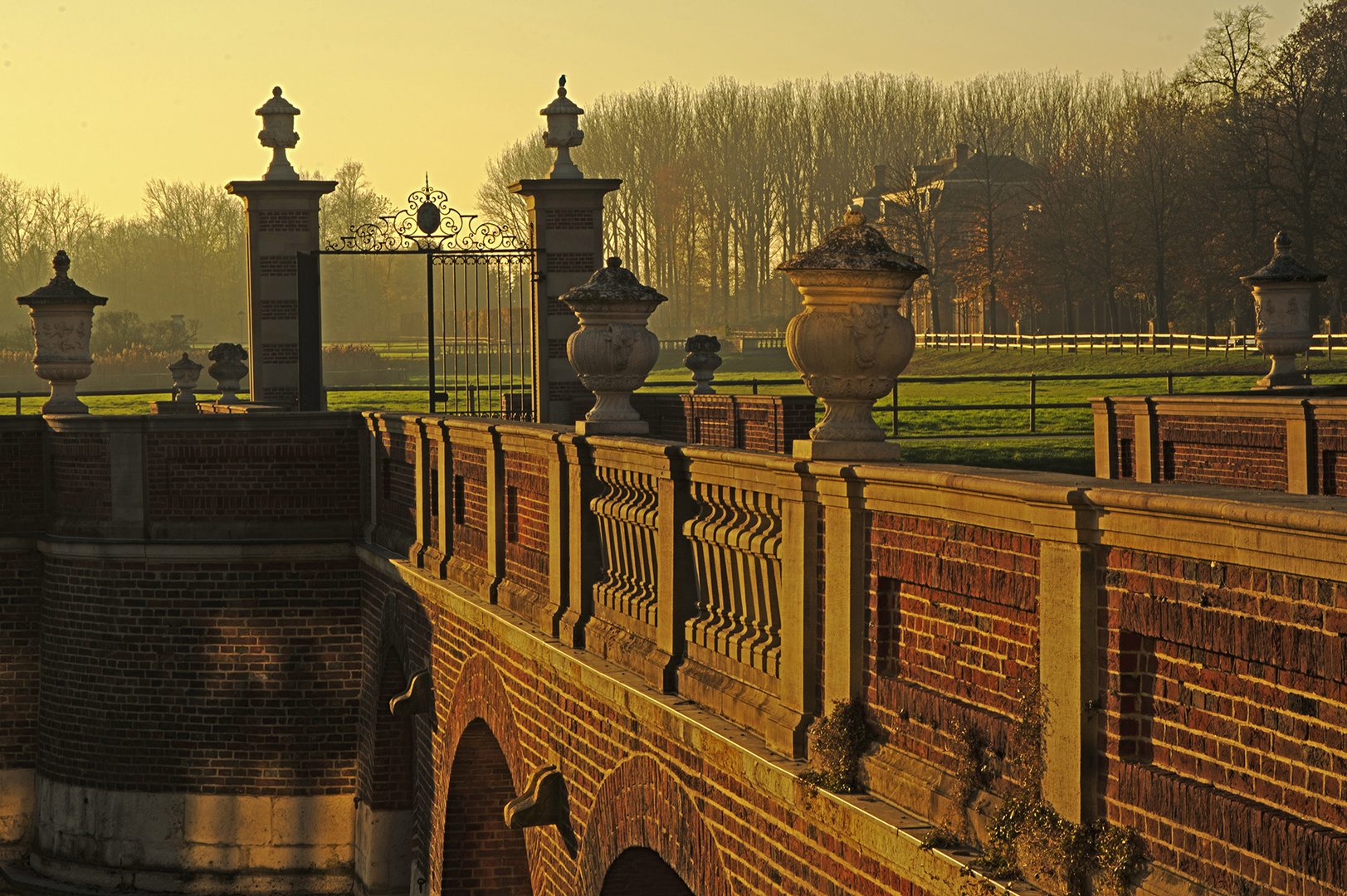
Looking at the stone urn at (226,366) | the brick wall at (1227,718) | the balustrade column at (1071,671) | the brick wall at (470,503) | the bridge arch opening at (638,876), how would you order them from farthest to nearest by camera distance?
1. the stone urn at (226,366)
2. the brick wall at (470,503)
3. the bridge arch opening at (638,876)
4. the balustrade column at (1071,671)
5. the brick wall at (1227,718)

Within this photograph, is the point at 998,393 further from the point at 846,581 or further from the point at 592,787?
the point at 846,581

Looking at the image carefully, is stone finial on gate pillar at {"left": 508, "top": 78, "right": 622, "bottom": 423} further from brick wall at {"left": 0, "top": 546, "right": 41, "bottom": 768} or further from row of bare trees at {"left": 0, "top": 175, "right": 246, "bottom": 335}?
row of bare trees at {"left": 0, "top": 175, "right": 246, "bottom": 335}

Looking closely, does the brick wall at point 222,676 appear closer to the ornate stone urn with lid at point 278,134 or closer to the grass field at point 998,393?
the grass field at point 998,393

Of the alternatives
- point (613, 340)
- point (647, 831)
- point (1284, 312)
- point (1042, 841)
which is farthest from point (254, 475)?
point (1042, 841)

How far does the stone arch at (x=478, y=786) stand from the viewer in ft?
33.7

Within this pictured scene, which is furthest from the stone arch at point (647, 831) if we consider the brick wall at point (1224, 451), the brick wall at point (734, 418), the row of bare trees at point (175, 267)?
the row of bare trees at point (175, 267)

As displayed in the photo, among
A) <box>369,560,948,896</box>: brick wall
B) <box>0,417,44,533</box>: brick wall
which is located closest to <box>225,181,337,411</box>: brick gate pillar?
<box>0,417,44,533</box>: brick wall

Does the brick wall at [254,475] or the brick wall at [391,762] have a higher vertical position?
the brick wall at [254,475]

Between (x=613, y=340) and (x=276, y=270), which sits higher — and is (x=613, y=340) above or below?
below

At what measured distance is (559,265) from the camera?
18.5 m

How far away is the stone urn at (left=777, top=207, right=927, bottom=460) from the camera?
6047mm

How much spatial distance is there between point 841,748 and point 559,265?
43.7 ft

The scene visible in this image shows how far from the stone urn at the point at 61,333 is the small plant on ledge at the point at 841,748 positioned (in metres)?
12.6

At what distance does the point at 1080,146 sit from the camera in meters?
66.4
